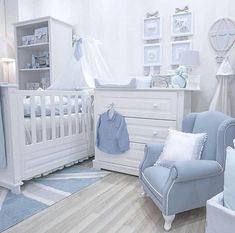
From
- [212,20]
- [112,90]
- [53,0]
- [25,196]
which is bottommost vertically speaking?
[25,196]

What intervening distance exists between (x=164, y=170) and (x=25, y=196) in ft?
4.19

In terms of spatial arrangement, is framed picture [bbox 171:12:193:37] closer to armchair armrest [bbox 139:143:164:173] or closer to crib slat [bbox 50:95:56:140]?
armchair armrest [bbox 139:143:164:173]

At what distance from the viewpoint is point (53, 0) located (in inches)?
153

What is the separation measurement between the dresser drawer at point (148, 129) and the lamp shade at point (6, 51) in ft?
8.38

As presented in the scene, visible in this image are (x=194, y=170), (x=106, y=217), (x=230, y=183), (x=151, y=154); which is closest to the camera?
(x=230, y=183)

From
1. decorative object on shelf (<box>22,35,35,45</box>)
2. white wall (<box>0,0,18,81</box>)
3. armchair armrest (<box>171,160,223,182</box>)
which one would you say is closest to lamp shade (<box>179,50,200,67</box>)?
armchair armrest (<box>171,160,223,182</box>)

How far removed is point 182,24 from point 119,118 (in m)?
1.36

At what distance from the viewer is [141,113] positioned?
103 inches

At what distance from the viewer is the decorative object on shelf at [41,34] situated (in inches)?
143

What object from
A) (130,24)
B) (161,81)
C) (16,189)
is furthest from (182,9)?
(16,189)

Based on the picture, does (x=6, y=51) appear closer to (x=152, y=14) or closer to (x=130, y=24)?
(x=130, y=24)

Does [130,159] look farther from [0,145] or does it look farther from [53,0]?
[53,0]

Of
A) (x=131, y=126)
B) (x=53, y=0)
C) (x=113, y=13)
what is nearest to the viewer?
(x=131, y=126)

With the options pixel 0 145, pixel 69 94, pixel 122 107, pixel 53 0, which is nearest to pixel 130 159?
pixel 122 107
